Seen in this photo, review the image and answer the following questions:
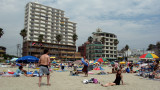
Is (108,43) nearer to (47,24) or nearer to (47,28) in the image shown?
(47,28)

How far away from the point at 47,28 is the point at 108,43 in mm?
39292

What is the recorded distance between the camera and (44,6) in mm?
80500

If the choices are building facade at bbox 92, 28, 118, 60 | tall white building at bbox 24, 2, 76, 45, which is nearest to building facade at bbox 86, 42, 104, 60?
building facade at bbox 92, 28, 118, 60

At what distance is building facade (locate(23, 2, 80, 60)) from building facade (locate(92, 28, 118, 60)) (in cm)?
1629

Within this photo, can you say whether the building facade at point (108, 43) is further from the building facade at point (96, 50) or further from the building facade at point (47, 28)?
the building facade at point (47, 28)

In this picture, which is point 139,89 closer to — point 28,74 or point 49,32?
point 28,74

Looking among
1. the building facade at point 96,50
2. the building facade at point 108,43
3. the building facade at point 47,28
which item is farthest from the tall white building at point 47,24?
the building facade at point 108,43

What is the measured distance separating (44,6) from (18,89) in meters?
79.1

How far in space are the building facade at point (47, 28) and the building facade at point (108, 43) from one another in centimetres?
1629

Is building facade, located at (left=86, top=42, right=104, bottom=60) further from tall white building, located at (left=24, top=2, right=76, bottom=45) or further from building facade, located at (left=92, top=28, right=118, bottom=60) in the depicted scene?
tall white building, located at (left=24, top=2, right=76, bottom=45)

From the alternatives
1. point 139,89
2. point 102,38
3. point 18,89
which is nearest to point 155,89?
point 139,89

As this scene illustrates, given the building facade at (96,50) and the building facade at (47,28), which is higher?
the building facade at (47,28)

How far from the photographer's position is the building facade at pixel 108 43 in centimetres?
9009

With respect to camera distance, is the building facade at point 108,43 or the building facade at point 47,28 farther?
the building facade at point 108,43
